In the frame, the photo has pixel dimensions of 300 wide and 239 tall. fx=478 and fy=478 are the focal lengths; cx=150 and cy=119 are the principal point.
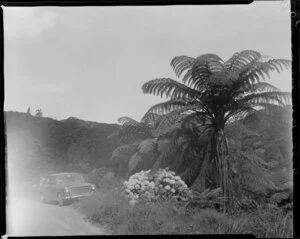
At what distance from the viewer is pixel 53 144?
16.7ft

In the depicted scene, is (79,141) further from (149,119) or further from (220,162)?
(220,162)

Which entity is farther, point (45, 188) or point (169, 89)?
point (169, 89)

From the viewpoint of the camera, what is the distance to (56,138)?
5.13 m

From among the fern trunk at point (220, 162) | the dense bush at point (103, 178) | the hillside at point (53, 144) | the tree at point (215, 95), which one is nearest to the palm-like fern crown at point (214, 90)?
the tree at point (215, 95)

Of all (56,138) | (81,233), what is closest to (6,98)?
(56,138)

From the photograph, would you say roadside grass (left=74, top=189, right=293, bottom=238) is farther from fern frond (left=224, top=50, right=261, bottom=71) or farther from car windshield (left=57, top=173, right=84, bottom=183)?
fern frond (left=224, top=50, right=261, bottom=71)

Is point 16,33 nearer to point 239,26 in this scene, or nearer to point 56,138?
point 56,138

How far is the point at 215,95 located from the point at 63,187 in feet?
6.31

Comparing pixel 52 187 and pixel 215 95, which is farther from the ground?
pixel 215 95

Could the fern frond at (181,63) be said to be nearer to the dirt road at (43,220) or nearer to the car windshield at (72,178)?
the car windshield at (72,178)

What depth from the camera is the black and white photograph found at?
5.00 m

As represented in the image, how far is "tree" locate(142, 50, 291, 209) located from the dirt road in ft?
4.14

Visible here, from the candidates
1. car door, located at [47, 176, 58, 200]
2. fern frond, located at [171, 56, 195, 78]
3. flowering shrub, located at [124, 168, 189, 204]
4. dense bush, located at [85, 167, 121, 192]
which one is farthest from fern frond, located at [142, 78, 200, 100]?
car door, located at [47, 176, 58, 200]

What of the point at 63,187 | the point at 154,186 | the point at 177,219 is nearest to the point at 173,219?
the point at 177,219
